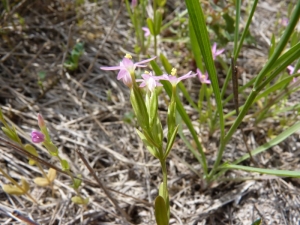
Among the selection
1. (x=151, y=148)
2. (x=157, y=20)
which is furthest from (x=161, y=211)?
(x=157, y=20)

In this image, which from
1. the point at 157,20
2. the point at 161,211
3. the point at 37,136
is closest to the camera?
the point at 161,211

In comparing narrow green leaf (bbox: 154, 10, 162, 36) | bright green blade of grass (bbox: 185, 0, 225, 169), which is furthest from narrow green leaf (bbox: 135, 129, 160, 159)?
narrow green leaf (bbox: 154, 10, 162, 36)

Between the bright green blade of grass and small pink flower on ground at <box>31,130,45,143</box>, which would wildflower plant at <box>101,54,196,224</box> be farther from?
small pink flower on ground at <box>31,130,45,143</box>

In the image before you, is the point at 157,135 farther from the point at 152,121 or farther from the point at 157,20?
the point at 157,20

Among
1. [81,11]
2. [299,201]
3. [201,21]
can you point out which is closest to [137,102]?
[201,21]

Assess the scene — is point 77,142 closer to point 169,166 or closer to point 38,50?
point 169,166
